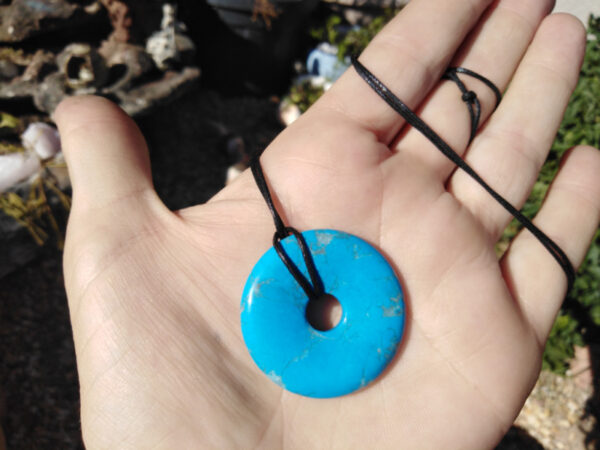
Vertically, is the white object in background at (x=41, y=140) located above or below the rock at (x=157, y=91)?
below

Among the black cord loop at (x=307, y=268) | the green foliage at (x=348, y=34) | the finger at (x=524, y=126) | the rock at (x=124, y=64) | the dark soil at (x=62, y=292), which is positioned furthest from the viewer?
the green foliage at (x=348, y=34)

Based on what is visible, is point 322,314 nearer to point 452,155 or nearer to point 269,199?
point 269,199

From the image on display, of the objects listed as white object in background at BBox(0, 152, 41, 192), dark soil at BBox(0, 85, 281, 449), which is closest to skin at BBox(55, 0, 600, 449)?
dark soil at BBox(0, 85, 281, 449)

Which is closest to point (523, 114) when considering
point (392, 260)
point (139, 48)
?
point (392, 260)

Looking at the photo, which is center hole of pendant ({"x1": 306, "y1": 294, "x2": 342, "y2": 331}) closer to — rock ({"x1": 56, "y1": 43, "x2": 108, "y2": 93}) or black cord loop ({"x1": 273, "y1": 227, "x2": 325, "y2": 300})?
black cord loop ({"x1": 273, "y1": 227, "x2": 325, "y2": 300})

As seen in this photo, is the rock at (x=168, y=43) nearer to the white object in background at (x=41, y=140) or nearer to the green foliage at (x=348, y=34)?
the white object in background at (x=41, y=140)

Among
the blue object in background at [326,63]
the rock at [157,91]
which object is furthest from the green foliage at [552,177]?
the rock at [157,91]
